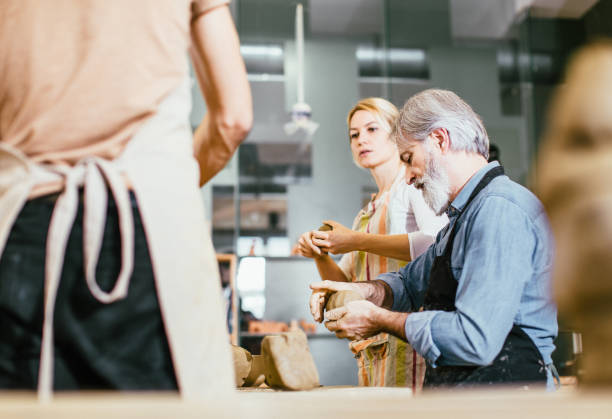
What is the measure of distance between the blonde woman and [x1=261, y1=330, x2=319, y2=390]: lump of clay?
0.61 metres

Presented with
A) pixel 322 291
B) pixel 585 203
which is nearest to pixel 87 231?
pixel 585 203

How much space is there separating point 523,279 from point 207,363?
81 cm

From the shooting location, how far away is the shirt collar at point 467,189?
1556mm

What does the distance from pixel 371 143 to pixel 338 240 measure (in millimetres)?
518

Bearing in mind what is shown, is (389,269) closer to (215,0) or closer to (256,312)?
(215,0)

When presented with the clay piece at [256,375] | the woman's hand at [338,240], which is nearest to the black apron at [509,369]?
the clay piece at [256,375]

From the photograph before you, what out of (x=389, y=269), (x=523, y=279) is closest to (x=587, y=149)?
(x=523, y=279)

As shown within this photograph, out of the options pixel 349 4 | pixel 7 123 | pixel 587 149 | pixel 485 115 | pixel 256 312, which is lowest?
pixel 256 312

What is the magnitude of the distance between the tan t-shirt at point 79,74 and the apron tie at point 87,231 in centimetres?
5

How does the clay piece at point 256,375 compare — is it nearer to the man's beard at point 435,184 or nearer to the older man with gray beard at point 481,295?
the older man with gray beard at point 481,295

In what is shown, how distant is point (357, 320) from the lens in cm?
151

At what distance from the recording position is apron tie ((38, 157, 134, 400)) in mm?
697

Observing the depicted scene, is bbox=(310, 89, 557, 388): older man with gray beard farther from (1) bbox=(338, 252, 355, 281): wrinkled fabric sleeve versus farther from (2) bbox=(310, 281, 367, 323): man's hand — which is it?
(1) bbox=(338, 252, 355, 281): wrinkled fabric sleeve

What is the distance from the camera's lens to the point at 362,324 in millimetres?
1505
